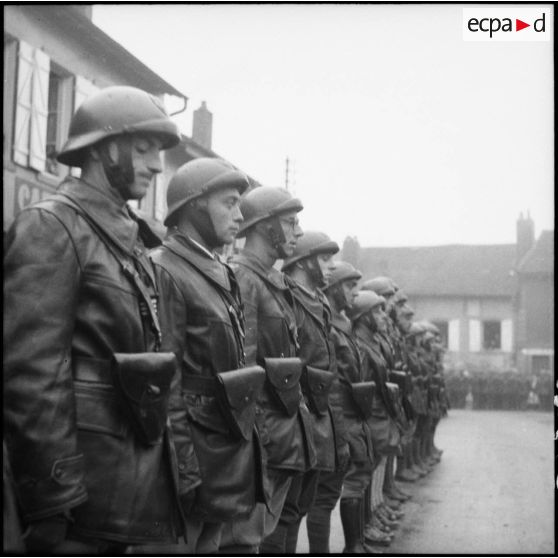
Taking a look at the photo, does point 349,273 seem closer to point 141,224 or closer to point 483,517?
point 483,517

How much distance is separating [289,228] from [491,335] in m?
48.2

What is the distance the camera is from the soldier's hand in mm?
2680

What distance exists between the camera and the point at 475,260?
57688mm

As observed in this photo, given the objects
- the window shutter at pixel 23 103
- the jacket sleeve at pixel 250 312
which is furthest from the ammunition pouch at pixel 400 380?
the window shutter at pixel 23 103

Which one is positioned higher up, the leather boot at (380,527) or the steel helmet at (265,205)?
the steel helmet at (265,205)

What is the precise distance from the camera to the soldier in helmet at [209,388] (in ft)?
12.4

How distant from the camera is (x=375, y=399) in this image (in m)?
8.10

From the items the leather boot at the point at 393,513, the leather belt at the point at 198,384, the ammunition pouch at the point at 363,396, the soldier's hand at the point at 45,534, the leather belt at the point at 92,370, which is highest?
the leather belt at the point at 92,370

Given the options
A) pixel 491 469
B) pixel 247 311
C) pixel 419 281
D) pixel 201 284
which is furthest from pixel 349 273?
pixel 419 281

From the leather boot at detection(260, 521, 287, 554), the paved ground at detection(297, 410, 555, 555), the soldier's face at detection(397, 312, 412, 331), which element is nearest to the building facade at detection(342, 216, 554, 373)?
the paved ground at detection(297, 410, 555, 555)

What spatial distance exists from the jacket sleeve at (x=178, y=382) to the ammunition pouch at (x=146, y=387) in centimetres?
32

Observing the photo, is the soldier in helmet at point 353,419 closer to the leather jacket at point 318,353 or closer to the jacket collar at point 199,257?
the leather jacket at point 318,353

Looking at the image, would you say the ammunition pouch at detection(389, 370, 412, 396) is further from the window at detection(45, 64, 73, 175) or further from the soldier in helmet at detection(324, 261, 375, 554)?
the window at detection(45, 64, 73, 175)

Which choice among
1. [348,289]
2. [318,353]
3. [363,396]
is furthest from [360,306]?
[318,353]
